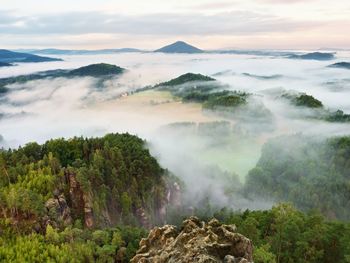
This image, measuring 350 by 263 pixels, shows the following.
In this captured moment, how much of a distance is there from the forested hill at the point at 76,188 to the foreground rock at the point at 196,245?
64.5 metres

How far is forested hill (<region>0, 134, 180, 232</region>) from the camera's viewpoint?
387 feet

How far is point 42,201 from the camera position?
123250mm

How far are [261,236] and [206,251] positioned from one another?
67.2m

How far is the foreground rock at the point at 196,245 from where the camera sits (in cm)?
5159

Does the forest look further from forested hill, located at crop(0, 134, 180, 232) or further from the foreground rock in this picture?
the foreground rock

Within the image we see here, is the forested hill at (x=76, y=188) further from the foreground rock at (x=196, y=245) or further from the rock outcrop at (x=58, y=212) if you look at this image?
the foreground rock at (x=196, y=245)

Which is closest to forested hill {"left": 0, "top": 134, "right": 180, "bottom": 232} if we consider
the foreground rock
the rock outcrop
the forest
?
the rock outcrop

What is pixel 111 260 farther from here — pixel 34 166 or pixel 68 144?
pixel 68 144

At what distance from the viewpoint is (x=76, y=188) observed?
490 ft

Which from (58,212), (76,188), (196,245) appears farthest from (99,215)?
(196,245)

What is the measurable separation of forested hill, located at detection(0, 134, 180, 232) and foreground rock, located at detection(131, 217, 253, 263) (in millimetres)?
64481

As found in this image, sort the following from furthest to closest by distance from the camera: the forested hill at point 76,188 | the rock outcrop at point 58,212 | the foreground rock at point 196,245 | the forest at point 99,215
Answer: the rock outcrop at point 58,212
the forested hill at point 76,188
the forest at point 99,215
the foreground rock at point 196,245

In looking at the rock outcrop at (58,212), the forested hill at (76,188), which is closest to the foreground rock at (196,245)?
the forested hill at (76,188)

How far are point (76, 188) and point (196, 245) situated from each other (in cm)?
10303
